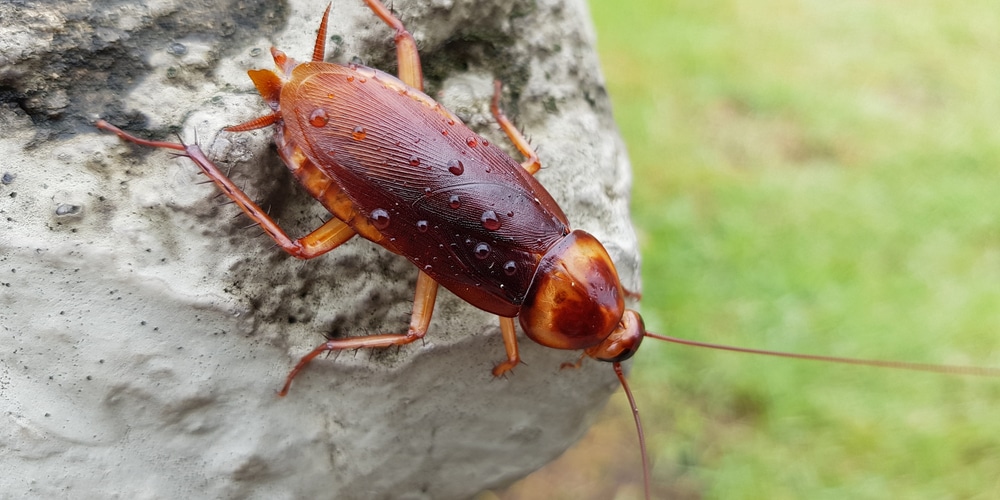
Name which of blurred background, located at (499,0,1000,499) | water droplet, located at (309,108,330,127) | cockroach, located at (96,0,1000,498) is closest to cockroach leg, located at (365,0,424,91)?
cockroach, located at (96,0,1000,498)

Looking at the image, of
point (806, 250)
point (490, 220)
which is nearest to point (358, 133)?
point (490, 220)

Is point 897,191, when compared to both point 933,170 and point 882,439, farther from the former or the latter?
point 882,439

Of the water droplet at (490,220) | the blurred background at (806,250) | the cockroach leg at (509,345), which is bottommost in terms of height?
the blurred background at (806,250)

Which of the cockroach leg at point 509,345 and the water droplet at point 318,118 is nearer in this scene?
the water droplet at point 318,118

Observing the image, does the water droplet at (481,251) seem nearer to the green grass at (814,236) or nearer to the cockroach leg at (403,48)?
the cockroach leg at (403,48)

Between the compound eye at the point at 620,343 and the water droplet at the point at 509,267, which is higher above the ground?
the water droplet at the point at 509,267

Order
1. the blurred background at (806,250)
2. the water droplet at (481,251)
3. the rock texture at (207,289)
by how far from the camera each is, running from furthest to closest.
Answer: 1. the blurred background at (806,250)
2. the water droplet at (481,251)
3. the rock texture at (207,289)

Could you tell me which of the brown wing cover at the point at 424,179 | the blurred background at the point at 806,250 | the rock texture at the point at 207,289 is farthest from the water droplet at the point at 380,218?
the blurred background at the point at 806,250
